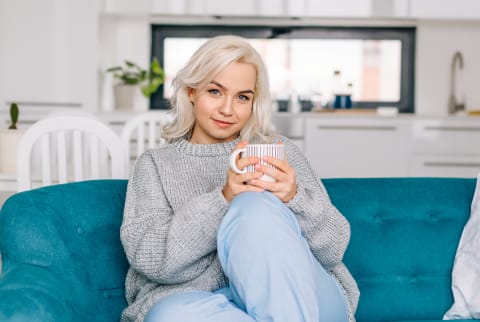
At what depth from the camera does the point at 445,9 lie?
477 cm

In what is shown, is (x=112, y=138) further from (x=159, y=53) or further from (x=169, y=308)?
(x=159, y=53)

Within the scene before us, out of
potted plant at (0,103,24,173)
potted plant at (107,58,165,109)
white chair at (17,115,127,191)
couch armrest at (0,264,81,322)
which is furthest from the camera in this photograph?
potted plant at (107,58,165,109)

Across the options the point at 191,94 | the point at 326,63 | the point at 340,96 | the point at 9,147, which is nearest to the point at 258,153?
the point at 191,94

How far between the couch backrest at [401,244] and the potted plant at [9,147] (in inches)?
50.2

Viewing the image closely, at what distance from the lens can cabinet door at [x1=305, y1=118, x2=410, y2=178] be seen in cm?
460

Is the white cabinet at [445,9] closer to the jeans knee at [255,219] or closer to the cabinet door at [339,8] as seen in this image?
the cabinet door at [339,8]

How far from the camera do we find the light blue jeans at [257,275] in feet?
4.77

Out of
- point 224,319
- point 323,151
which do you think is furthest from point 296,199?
point 323,151

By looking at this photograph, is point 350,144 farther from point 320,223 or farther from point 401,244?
point 320,223

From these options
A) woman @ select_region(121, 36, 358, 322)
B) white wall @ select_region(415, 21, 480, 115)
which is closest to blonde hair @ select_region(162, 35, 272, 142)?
woman @ select_region(121, 36, 358, 322)

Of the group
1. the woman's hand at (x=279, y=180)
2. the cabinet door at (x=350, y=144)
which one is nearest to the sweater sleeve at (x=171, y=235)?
the woman's hand at (x=279, y=180)

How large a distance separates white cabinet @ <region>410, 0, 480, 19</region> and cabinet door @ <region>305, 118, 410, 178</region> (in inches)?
29.6

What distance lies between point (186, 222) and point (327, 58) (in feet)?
12.3

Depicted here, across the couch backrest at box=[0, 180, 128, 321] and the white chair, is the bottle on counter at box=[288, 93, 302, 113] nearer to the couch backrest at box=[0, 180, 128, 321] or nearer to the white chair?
the white chair
